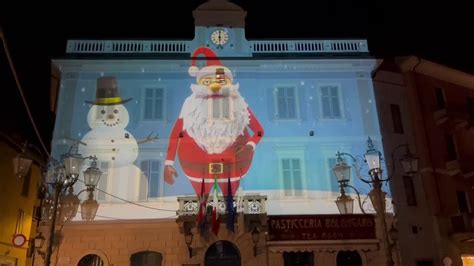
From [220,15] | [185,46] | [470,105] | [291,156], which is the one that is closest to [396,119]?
[470,105]

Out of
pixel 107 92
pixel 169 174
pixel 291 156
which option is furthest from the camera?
pixel 107 92

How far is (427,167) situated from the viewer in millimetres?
19375

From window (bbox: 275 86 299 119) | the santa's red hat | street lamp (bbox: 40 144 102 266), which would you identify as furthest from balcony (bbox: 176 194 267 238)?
the santa's red hat

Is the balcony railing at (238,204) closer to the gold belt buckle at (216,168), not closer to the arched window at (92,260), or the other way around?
the gold belt buckle at (216,168)

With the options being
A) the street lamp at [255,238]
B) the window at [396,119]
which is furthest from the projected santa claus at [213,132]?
the window at [396,119]

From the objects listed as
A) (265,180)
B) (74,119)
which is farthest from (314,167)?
(74,119)

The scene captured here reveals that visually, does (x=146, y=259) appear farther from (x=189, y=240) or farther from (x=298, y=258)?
(x=298, y=258)

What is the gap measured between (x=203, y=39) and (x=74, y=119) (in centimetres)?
680

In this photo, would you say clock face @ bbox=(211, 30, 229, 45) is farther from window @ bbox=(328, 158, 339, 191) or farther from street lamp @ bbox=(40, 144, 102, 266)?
street lamp @ bbox=(40, 144, 102, 266)

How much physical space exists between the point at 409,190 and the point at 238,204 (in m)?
8.05

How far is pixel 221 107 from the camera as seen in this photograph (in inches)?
733

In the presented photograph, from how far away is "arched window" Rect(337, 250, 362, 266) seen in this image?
663 inches

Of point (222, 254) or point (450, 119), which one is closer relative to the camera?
point (222, 254)

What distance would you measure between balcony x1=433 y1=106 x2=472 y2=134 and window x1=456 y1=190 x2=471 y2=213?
306cm
